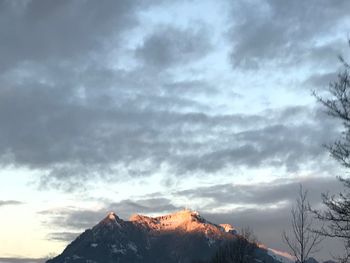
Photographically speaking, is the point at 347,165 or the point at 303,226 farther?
the point at 303,226

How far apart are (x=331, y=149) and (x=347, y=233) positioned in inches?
138

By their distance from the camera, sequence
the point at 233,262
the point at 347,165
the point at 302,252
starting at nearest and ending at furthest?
1. the point at 347,165
2. the point at 302,252
3. the point at 233,262

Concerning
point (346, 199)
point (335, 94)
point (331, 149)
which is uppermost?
point (335, 94)

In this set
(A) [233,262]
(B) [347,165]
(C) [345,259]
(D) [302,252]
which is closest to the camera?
(B) [347,165]

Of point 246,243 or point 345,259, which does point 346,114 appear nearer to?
point 345,259

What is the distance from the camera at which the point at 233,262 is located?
7925 cm

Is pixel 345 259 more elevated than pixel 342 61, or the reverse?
pixel 342 61

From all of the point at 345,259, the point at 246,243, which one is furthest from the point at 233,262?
the point at 345,259

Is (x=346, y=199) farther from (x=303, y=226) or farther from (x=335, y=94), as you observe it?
(x=303, y=226)

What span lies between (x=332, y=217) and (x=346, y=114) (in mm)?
4266

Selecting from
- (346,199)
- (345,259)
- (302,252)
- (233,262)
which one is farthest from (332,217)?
(233,262)

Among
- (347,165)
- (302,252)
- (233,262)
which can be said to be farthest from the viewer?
(233,262)

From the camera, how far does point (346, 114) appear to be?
2672cm

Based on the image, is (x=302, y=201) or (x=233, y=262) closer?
(x=302, y=201)
